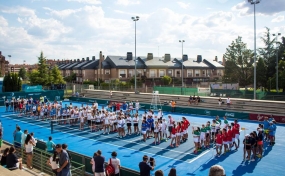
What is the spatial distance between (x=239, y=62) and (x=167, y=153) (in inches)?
1831

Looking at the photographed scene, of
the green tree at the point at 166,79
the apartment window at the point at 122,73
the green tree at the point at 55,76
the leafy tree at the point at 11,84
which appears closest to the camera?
the leafy tree at the point at 11,84

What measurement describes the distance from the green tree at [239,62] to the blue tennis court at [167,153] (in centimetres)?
3473

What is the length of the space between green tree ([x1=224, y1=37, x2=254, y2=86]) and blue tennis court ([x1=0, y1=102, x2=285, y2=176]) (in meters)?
34.7

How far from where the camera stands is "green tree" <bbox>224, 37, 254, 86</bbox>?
5819 cm

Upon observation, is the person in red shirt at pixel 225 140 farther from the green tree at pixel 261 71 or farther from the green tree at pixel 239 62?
the green tree at pixel 239 62

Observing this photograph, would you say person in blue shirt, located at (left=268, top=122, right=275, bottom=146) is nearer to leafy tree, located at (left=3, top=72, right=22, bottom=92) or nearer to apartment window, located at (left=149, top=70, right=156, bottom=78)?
leafy tree, located at (left=3, top=72, right=22, bottom=92)

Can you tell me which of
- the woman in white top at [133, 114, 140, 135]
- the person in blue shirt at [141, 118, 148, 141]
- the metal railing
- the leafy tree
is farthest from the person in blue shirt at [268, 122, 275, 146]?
the leafy tree

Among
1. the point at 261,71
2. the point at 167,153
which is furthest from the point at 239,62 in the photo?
the point at 167,153

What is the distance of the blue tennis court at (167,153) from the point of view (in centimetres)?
1434

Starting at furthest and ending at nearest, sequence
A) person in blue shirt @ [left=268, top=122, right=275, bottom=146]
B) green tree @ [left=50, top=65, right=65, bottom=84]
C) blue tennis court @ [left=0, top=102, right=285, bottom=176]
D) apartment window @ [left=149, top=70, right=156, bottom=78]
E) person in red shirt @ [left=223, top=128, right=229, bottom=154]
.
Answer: apartment window @ [left=149, top=70, right=156, bottom=78]
green tree @ [left=50, top=65, right=65, bottom=84]
person in blue shirt @ [left=268, top=122, right=275, bottom=146]
person in red shirt @ [left=223, top=128, right=229, bottom=154]
blue tennis court @ [left=0, top=102, right=285, bottom=176]

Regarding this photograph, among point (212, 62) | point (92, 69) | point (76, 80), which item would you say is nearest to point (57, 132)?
point (92, 69)

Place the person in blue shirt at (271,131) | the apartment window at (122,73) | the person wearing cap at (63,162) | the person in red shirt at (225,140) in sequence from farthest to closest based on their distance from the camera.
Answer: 1. the apartment window at (122,73)
2. the person in blue shirt at (271,131)
3. the person in red shirt at (225,140)
4. the person wearing cap at (63,162)

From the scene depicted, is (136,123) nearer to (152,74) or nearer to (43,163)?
(43,163)

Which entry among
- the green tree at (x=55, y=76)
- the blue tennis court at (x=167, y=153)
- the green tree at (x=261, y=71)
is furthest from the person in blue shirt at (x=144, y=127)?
the green tree at (x=55, y=76)
